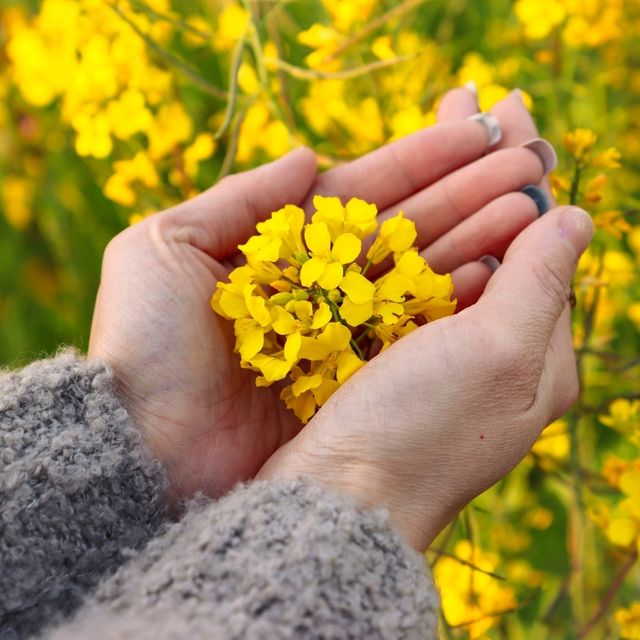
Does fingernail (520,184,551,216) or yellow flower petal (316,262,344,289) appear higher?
yellow flower petal (316,262,344,289)

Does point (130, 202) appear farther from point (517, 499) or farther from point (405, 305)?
point (517, 499)

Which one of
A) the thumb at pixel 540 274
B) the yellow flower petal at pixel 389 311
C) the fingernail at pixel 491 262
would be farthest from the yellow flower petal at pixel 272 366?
the fingernail at pixel 491 262

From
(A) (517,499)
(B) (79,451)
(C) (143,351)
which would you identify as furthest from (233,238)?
(A) (517,499)

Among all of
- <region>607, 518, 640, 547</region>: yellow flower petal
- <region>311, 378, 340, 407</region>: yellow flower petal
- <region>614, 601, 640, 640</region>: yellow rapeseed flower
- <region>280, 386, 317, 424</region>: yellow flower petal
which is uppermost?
<region>311, 378, 340, 407</region>: yellow flower petal

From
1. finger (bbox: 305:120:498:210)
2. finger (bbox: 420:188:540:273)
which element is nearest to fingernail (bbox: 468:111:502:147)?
finger (bbox: 305:120:498:210)

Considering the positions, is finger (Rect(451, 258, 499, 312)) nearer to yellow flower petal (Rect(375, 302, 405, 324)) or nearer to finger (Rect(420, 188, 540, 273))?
finger (Rect(420, 188, 540, 273))

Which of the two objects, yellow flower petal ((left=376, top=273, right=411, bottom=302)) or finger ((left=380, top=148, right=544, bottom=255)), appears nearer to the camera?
yellow flower petal ((left=376, top=273, right=411, bottom=302))
